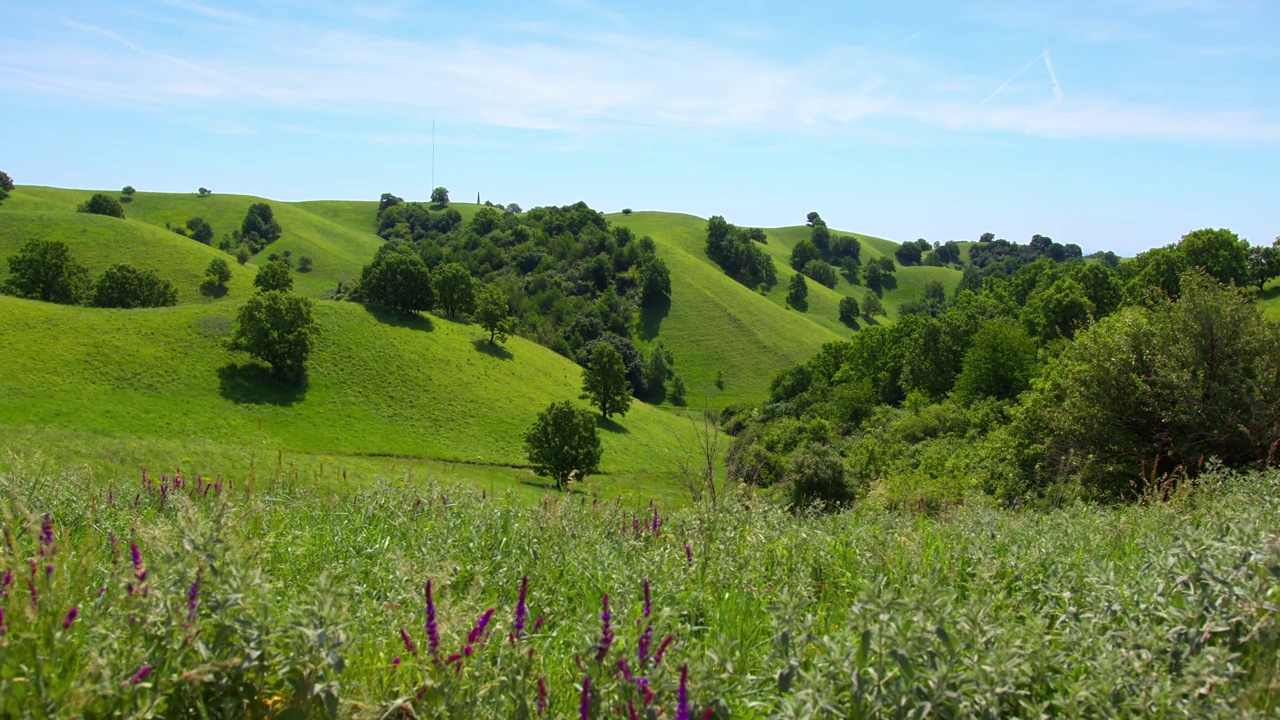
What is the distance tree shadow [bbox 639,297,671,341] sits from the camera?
120875mm

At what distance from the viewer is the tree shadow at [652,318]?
397 feet

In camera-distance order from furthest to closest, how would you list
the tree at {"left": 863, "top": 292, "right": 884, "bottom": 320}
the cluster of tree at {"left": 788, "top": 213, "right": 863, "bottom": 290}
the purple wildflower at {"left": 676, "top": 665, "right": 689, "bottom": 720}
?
the cluster of tree at {"left": 788, "top": 213, "right": 863, "bottom": 290} → the tree at {"left": 863, "top": 292, "right": 884, "bottom": 320} → the purple wildflower at {"left": 676, "top": 665, "right": 689, "bottom": 720}

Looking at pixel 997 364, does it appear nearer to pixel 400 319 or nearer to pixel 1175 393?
pixel 1175 393

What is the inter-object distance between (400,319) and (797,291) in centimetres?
8472

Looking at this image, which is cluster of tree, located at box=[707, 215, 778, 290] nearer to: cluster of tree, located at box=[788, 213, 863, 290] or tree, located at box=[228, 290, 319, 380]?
cluster of tree, located at box=[788, 213, 863, 290]

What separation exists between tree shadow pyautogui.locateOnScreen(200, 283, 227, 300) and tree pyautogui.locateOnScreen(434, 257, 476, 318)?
32.6 metres

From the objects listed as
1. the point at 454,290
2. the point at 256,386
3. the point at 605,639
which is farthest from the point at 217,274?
the point at 605,639

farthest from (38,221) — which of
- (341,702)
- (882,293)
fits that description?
(882,293)

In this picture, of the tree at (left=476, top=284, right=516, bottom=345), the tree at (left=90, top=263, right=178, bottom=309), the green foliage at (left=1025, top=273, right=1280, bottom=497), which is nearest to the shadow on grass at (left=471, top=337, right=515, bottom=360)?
the tree at (left=476, top=284, right=516, bottom=345)

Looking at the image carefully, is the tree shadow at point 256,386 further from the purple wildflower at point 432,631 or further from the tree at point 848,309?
the tree at point 848,309

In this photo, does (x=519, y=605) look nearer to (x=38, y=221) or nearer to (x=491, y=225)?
(x=38, y=221)

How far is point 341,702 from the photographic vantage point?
9.66ft

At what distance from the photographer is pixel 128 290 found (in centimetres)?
8044

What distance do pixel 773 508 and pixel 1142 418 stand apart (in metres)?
13.9
